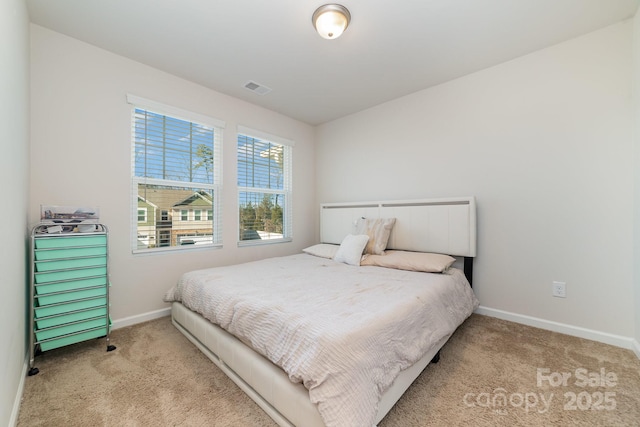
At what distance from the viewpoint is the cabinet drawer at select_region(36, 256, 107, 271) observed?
1.83 meters

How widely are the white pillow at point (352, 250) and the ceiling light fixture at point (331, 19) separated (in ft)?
6.27

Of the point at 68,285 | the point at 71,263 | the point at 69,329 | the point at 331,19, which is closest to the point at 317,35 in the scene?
the point at 331,19

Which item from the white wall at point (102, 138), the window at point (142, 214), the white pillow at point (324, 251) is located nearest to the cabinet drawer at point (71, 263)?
the white wall at point (102, 138)

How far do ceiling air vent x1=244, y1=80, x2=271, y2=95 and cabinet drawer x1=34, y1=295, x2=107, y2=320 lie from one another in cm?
246

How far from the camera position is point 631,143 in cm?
203

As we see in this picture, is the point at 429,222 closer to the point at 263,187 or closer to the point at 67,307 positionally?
the point at 263,187

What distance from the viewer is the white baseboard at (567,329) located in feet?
6.62

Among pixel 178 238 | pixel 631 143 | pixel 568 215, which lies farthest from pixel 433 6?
pixel 178 238

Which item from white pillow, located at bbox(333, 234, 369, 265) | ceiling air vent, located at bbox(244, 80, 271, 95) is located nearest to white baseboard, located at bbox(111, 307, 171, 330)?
white pillow, located at bbox(333, 234, 369, 265)

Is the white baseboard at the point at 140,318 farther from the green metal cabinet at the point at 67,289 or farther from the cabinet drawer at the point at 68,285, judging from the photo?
the cabinet drawer at the point at 68,285

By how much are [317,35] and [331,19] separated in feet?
0.99

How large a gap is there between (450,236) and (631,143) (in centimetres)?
149

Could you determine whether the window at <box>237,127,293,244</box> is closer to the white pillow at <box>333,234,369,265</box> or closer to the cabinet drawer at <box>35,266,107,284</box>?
the white pillow at <box>333,234,369,265</box>

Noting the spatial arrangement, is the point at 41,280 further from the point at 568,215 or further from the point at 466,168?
the point at 568,215
